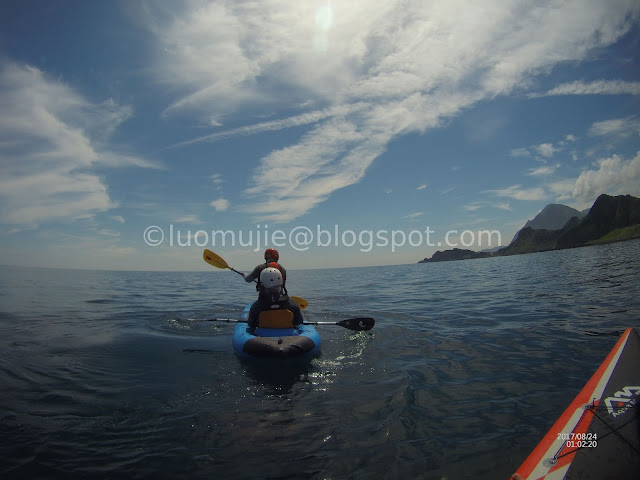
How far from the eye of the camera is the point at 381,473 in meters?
3.46

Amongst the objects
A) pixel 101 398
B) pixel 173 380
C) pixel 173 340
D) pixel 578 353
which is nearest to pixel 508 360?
pixel 578 353

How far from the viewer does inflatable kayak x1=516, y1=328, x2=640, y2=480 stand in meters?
2.94

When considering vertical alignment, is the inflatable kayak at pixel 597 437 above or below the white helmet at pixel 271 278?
below

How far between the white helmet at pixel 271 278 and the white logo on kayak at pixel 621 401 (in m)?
6.35

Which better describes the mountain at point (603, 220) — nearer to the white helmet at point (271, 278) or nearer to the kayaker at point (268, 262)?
the kayaker at point (268, 262)

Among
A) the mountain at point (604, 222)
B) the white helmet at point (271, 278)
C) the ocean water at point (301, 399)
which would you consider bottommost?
the ocean water at point (301, 399)

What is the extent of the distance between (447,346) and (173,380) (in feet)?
21.5

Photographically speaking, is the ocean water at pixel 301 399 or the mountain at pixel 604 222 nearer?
the ocean water at pixel 301 399

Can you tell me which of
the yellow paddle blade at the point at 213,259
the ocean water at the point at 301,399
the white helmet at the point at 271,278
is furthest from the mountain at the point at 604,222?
the white helmet at the point at 271,278

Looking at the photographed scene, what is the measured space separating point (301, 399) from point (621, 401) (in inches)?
174

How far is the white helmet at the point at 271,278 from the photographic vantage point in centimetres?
801

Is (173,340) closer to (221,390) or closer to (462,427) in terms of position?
(221,390)

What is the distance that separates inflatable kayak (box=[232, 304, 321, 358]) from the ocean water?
0.32m

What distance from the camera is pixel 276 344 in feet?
23.3
